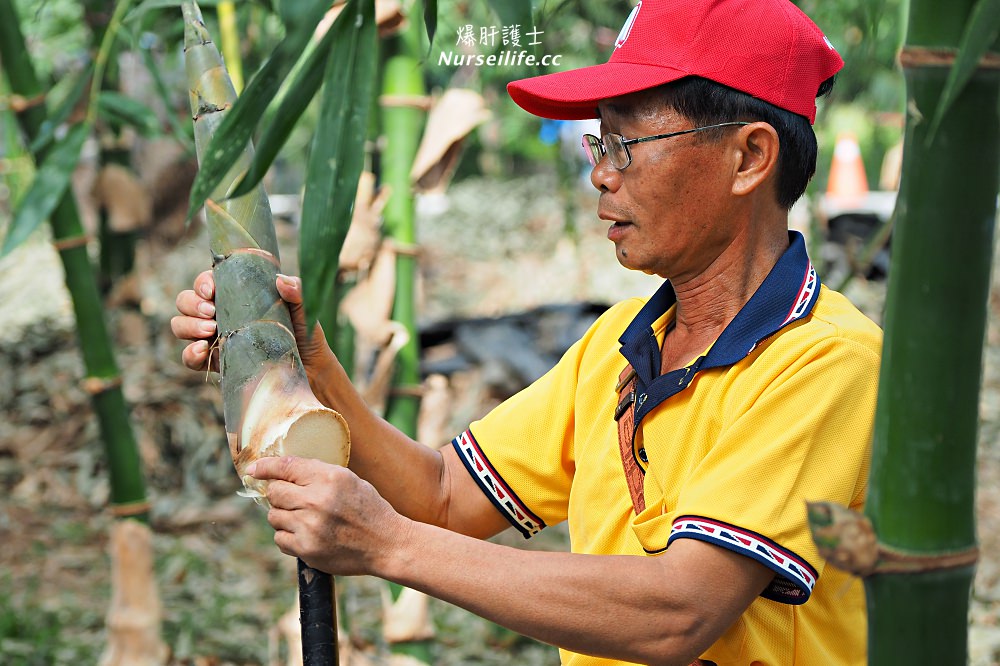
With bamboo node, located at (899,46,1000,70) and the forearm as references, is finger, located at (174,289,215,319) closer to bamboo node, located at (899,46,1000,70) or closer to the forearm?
the forearm

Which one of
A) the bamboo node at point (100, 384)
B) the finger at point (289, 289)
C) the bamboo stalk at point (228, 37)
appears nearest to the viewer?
the finger at point (289, 289)

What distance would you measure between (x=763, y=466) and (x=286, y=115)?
0.53 m

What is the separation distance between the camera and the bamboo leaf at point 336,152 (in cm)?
82

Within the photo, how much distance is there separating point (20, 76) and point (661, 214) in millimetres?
1556

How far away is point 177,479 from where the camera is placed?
3535 mm

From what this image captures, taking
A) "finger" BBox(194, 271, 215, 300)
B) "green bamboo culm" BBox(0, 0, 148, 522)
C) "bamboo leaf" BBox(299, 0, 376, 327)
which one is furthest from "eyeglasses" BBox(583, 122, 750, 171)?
"green bamboo culm" BBox(0, 0, 148, 522)

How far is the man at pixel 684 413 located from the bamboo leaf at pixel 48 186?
33.9 inches

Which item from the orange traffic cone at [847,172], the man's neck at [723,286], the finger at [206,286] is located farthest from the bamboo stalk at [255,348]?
the orange traffic cone at [847,172]

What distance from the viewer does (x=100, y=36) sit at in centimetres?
249

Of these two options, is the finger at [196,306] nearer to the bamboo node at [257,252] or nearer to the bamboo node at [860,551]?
the bamboo node at [257,252]

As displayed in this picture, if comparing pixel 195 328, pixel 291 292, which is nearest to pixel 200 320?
pixel 195 328

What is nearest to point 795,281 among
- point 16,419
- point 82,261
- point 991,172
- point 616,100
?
point 616,100

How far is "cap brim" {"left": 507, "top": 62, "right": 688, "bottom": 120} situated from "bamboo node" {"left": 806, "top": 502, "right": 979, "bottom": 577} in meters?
0.50

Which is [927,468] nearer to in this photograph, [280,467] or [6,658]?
[280,467]
